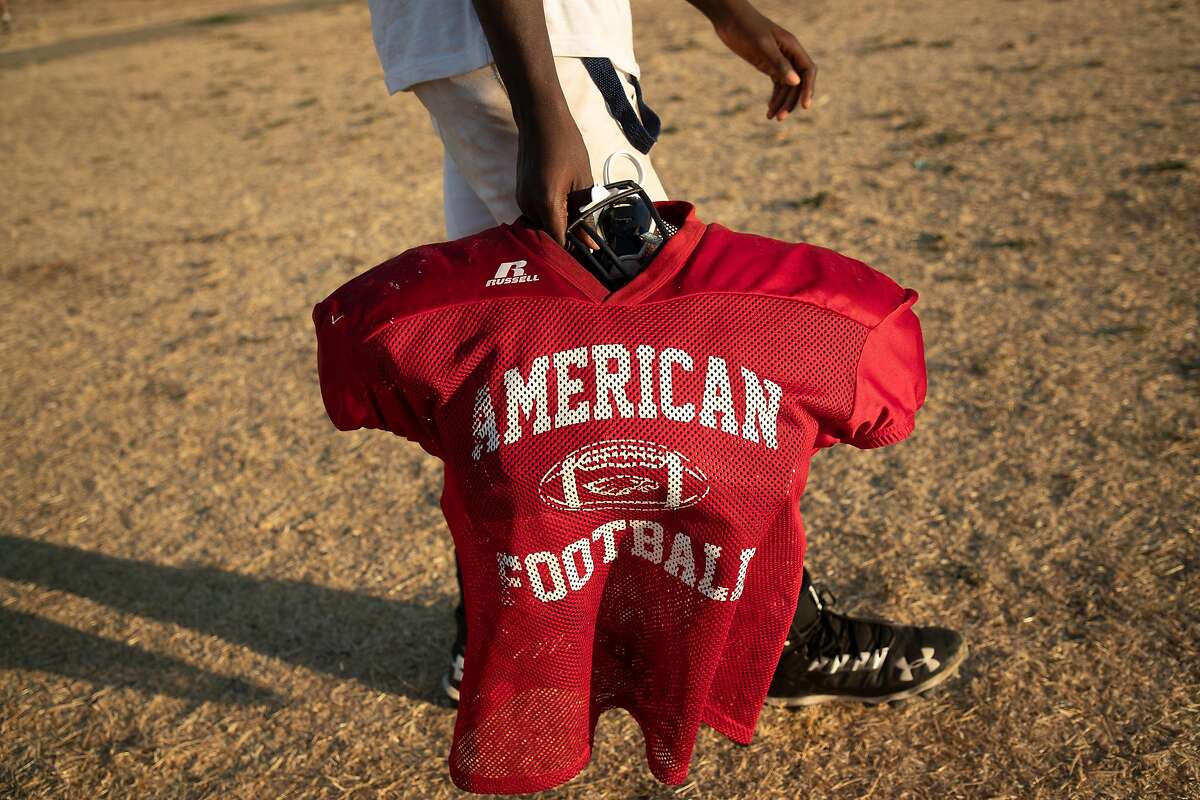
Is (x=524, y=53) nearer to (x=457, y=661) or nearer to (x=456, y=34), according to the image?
(x=456, y=34)

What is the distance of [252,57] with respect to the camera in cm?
838

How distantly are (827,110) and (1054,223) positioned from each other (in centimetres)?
187

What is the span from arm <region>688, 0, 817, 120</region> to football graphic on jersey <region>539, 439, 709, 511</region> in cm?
97

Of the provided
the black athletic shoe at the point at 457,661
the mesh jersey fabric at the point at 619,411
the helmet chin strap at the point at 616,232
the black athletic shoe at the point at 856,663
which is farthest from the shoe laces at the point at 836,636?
the helmet chin strap at the point at 616,232

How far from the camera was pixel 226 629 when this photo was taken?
232cm

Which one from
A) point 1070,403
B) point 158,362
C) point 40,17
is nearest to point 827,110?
point 1070,403

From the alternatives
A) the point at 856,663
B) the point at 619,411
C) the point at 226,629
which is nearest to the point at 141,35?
the point at 226,629

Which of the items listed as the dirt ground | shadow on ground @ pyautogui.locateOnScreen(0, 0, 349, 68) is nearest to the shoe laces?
the dirt ground

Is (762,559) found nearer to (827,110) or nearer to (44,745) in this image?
(44,745)

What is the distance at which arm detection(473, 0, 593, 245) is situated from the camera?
1.31 metres

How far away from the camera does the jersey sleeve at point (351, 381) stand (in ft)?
4.23

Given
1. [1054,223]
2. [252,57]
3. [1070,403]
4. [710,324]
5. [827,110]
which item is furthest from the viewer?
[252,57]

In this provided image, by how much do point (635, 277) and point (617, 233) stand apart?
0.10 m

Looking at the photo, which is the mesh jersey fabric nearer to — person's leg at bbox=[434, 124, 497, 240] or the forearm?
the forearm
